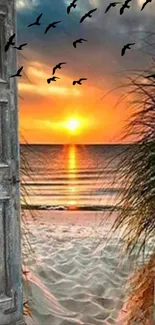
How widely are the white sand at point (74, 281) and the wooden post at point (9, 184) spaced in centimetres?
65

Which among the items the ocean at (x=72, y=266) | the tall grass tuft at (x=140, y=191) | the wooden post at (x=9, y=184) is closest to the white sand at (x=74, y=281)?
the ocean at (x=72, y=266)

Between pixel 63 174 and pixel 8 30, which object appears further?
pixel 63 174

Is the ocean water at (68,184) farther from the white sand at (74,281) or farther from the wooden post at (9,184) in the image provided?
the wooden post at (9,184)

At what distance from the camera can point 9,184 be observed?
8.87ft

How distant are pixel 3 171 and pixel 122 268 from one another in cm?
195

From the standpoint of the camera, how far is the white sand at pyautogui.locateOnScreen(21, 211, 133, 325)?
11.7ft

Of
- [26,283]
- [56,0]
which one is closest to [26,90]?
[56,0]

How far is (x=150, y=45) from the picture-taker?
3.04 m

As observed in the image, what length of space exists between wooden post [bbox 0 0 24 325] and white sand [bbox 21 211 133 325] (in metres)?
0.65

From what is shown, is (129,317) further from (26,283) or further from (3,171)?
(3,171)

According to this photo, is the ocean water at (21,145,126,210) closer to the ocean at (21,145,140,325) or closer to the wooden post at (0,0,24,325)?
the ocean at (21,145,140,325)

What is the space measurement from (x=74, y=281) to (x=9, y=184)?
1730 mm

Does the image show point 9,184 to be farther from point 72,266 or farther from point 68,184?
point 68,184

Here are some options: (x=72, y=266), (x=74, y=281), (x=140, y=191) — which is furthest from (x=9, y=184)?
(x=72, y=266)
